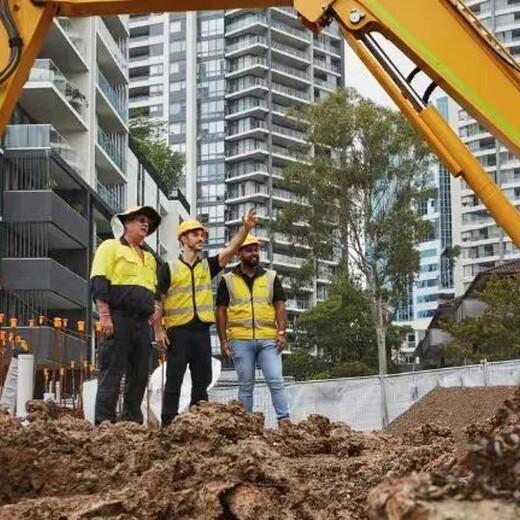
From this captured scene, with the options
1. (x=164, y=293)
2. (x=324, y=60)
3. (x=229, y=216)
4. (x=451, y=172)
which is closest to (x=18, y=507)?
(x=451, y=172)

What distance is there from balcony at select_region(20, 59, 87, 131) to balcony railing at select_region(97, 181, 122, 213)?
11.6 ft

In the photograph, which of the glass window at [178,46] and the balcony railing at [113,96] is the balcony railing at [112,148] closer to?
the balcony railing at [113,96]

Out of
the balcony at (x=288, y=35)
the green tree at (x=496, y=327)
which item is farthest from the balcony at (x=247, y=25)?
the green tree at (x=496, y=327)

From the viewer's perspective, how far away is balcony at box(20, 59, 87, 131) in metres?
36.9

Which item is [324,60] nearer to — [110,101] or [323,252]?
[110,101]

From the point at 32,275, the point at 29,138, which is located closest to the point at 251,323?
the point at 32,275

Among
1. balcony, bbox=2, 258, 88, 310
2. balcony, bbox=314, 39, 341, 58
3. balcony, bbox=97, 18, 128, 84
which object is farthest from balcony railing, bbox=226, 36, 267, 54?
balcony, bbox=2, 258, 88, 310

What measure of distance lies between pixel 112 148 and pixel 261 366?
130ft

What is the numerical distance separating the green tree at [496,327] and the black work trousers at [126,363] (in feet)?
97.3

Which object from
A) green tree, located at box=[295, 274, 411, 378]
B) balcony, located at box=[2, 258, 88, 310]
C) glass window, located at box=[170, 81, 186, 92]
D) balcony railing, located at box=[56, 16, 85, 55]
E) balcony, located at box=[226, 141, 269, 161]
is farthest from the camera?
glass window, located at box=[170, 81, 186, 92]

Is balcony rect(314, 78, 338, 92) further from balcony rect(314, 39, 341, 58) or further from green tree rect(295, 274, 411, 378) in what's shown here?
green tree rect(295, 274, 411, 378)

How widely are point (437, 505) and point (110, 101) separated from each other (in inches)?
1824

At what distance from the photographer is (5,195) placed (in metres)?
35.2

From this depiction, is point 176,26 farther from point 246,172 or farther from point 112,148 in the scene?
point 112,148
